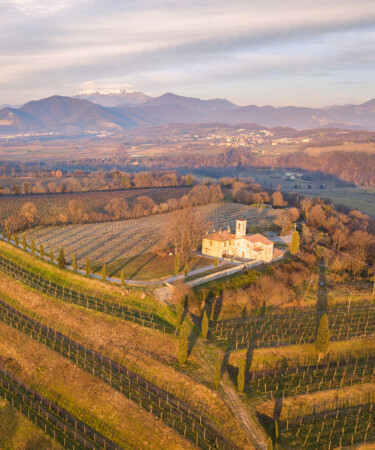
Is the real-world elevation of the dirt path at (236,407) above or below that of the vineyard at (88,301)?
below

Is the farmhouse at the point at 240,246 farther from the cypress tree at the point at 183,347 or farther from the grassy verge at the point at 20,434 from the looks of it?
the grassy verge at the point at 20,434

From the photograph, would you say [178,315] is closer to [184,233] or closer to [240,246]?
[184,233]

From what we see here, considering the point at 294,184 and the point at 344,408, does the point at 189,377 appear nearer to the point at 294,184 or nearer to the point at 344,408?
the point at 344,408

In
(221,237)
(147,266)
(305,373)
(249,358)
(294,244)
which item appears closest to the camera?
(305,373)

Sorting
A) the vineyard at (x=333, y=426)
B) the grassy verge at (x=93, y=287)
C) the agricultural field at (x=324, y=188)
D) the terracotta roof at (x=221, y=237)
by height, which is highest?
the terracotta roof at (x=221, y=237)

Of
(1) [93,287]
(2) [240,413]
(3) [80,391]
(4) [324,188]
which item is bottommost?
(4) [324,188]

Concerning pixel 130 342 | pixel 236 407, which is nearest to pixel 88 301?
pixel 130 342

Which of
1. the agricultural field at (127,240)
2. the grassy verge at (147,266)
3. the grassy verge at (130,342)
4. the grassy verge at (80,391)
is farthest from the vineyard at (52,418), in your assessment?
the agricultural field at (127,240)
